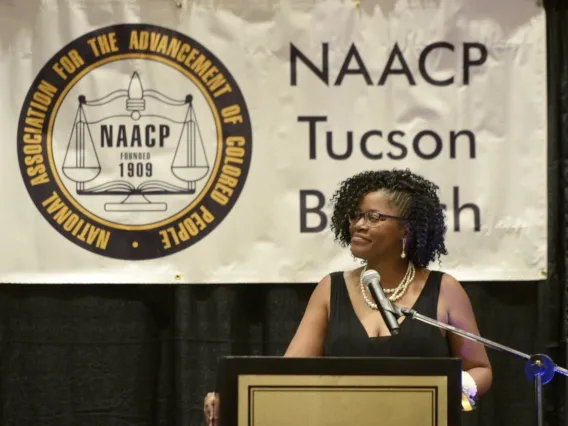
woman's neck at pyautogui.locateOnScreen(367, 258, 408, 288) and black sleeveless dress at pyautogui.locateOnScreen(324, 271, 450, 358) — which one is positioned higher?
woman's neck at pyautogui.locateOnScreen(367, 258, 408, 288)

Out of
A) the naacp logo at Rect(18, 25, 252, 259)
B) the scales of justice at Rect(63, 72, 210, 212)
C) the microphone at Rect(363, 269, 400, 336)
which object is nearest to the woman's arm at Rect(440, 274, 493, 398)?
the microphone at Rect(363, 269, 400, 336)

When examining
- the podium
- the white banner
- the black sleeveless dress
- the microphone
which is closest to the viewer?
the podium

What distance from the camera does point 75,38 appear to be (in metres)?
3.67

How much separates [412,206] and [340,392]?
1121 mm

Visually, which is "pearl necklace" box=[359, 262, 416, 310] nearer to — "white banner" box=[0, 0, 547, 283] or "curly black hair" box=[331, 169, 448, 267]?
"curly black hair" box=[331, 169, 448, 267]

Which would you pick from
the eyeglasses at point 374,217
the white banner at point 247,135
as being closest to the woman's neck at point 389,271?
the eyeglasses at point 374,217

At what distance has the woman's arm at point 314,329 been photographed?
277 centimetres

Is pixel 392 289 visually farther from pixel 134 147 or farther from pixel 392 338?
pixel 134 147

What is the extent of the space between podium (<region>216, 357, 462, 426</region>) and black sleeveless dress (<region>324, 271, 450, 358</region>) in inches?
33.1

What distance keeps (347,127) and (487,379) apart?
53.5 inches

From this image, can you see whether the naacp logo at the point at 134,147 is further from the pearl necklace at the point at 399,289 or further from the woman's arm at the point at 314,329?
the pearl necklace at the point at 399,289

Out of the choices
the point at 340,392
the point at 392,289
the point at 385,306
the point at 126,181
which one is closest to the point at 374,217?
the point at 392,289

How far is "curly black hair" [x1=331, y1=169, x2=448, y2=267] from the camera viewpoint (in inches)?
111

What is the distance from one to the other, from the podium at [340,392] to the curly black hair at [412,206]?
1.02 meters
